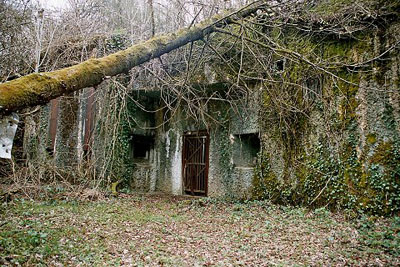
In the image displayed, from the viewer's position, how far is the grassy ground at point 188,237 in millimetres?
3631

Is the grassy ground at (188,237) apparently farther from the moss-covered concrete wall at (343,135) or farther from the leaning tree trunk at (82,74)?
the leaning tree trunk at (82,74)

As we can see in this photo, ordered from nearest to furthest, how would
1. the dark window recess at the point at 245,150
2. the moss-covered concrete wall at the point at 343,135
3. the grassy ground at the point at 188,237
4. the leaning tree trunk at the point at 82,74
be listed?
1. the leaning tree trunk at the point at 82,74
2. the grassy ground at the point at 188,237
3. the moss-covered concrete wall at the point at 343,135
4. the dark window recess at the point at 245,150

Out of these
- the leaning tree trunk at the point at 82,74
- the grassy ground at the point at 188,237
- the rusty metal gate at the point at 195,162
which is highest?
the leaning tree trunk at the point at 82,74

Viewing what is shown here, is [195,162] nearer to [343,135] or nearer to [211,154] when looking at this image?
[211,154]

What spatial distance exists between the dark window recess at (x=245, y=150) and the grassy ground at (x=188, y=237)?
1573 millimetres

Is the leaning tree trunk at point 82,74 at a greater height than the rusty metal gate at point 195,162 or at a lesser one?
greater

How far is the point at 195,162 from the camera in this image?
895 cm

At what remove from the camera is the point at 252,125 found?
746 cm

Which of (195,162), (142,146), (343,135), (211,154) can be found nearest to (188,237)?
(343,135)

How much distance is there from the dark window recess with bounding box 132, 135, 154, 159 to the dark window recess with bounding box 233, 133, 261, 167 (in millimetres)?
3311

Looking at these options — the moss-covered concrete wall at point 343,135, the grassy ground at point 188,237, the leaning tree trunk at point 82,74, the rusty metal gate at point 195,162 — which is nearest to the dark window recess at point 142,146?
the rusty metal gate at point 195,162

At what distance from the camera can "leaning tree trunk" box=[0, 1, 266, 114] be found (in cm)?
296

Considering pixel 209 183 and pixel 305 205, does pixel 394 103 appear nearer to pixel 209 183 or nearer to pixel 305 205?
pixel 305 205

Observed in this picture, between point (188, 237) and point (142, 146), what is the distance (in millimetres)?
6014
